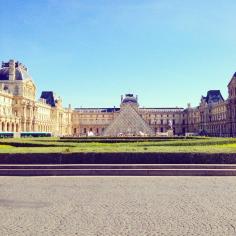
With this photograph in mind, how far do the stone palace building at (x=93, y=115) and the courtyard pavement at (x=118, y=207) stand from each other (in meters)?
32.4

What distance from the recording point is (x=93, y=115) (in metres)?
128

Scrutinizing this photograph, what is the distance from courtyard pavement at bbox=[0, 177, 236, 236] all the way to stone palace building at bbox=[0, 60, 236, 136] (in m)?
32.4

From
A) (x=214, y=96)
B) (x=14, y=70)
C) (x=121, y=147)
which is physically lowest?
(x=121, y=147)

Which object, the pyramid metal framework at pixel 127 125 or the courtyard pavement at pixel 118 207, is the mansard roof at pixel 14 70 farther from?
the courtyard pavement at pixel 118 207

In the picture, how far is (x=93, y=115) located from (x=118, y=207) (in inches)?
4710

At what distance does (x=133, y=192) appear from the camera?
10039 mm

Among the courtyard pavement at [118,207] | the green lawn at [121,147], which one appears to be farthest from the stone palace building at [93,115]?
the courtyard pavement at [118,207]

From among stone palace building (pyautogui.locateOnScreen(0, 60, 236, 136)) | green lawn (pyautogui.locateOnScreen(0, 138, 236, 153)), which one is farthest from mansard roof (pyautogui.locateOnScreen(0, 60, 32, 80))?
green lawn (pyautogui.locateOnScreen(0, 138, 236, 153))

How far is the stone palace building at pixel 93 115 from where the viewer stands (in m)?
47.6

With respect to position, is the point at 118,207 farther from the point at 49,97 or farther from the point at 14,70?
the point at 49,97

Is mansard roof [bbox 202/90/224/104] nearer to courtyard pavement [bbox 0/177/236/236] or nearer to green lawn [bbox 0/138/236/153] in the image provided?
green lawn [bbox 0/138/236/153]

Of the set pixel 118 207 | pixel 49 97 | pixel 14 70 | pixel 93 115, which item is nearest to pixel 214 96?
pixel 93 115

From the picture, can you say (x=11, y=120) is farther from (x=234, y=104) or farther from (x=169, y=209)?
(x=169, y=209)

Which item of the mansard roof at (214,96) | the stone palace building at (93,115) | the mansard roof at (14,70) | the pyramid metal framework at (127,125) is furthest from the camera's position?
the mansard roof at (214,96)
